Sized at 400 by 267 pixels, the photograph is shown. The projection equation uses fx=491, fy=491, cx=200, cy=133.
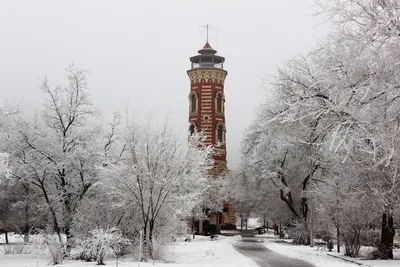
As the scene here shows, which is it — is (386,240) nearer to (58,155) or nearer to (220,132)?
(58,155)

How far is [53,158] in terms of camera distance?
24.5 metres

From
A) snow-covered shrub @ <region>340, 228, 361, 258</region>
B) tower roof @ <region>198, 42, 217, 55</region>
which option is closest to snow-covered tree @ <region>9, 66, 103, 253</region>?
snow-covered shrub @ <region>340, 228, 361, 258</region>

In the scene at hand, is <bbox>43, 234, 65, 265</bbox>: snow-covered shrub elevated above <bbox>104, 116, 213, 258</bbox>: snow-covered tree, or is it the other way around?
<bbox>104, 116, 213, 258</bbox>: snow-covered tree

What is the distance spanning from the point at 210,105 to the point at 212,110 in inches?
26.7

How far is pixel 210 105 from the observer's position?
6153 cm

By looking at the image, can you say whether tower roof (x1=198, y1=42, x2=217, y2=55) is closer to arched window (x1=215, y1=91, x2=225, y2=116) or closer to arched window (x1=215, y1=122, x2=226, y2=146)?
arched window (x1=215, y1=91, x2=225, y2=116)

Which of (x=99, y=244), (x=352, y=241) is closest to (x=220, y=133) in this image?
(x=352, y=241)

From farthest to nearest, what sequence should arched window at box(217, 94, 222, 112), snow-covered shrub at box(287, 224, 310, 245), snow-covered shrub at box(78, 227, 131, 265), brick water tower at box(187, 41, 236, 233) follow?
arched window at box(217, 94, 222, 112) → brick water tower at box(187, 41, 236, 233) → snow-covered shrub at box(287, 224, 310, 245) → snow-covered shrub at box(78, 227, 131, 265)

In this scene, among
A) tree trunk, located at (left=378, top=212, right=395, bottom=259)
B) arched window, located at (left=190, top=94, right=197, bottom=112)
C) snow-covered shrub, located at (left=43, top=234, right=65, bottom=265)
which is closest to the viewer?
snow-covered shrub, located at (left=43, top=234, right=65, bottom=265)

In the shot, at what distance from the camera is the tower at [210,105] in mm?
61375

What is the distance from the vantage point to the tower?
61375mm

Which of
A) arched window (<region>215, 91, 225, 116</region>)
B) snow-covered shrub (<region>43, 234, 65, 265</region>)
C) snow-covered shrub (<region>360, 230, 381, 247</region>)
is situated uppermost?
arched window (<region>215, 91, 225, 116</region>)

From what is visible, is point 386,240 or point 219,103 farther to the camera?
point 219,103

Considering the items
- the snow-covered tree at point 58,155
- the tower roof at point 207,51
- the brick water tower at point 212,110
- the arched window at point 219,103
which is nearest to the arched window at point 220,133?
the brick water tower at point 212,110
